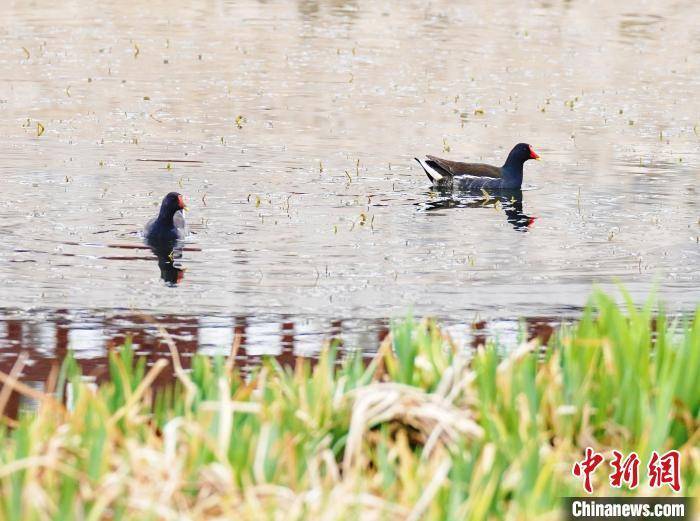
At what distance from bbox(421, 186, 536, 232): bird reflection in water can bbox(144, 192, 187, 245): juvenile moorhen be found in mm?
3341

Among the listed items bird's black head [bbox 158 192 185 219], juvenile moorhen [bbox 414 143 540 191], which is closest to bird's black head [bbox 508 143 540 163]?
juvenile moorhen [bbox 414 143 540 191]

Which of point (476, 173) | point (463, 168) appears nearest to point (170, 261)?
point (463, 168)

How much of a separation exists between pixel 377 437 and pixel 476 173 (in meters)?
13.5

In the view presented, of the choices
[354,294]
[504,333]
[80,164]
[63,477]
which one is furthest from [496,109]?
[63,477]

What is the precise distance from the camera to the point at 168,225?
14.4 m

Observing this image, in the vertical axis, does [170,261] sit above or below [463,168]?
below

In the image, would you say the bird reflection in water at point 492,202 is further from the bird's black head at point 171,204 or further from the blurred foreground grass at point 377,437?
the blurred foreground grass at point 377,437

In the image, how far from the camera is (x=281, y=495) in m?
4.80

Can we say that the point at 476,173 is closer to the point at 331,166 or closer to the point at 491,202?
the point at 491,202

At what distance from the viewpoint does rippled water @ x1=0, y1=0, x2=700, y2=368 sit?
1228cm

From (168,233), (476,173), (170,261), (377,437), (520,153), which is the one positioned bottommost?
(377,437)

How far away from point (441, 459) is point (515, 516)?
578mm

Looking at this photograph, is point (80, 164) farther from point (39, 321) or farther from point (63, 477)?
point (63, 477)

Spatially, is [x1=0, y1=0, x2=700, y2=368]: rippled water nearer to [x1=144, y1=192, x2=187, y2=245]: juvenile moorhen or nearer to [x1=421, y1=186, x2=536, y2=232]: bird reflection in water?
[x1=421, y1=186, x2=536, y2=232]: bird reflection in water
